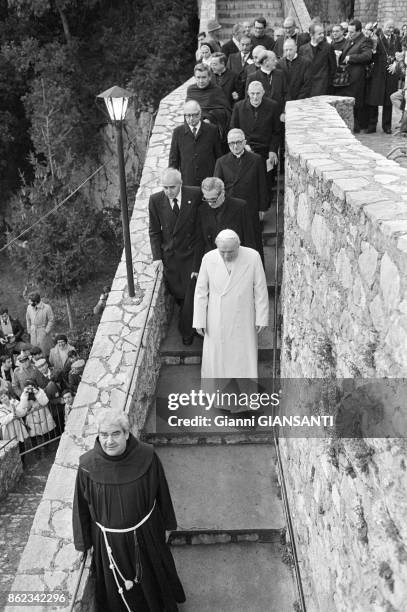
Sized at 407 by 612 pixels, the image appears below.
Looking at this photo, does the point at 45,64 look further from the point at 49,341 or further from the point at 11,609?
the point at 11,609

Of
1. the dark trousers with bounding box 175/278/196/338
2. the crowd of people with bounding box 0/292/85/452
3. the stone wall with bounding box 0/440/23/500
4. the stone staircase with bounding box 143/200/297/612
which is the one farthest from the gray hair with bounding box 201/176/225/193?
the stone wall with bounding box 0/440/23/500

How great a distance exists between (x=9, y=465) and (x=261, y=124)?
5.16 metres

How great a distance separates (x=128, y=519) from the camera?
4016 mm

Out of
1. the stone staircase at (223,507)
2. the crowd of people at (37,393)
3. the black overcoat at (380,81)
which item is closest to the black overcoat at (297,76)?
the black overcoat at (380,81)

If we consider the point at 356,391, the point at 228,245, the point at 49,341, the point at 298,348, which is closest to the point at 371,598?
the point at 356,391

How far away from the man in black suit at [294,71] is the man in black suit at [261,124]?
3.27 ft

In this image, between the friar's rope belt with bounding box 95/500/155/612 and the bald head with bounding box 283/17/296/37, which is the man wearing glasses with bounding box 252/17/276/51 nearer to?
the bald head with bounding box 283/17/296/37

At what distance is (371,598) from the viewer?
2.75 metres

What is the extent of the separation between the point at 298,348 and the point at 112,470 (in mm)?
1604

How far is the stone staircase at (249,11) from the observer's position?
50.7 feet

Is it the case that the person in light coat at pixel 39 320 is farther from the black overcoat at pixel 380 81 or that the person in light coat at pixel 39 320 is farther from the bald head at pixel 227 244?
the bald head at pixel 227 244

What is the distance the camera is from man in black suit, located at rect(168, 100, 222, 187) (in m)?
6.70

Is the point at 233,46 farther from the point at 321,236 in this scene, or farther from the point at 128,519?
the point at 128,519

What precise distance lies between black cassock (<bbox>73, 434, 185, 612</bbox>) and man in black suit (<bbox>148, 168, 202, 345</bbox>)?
2243 mm
